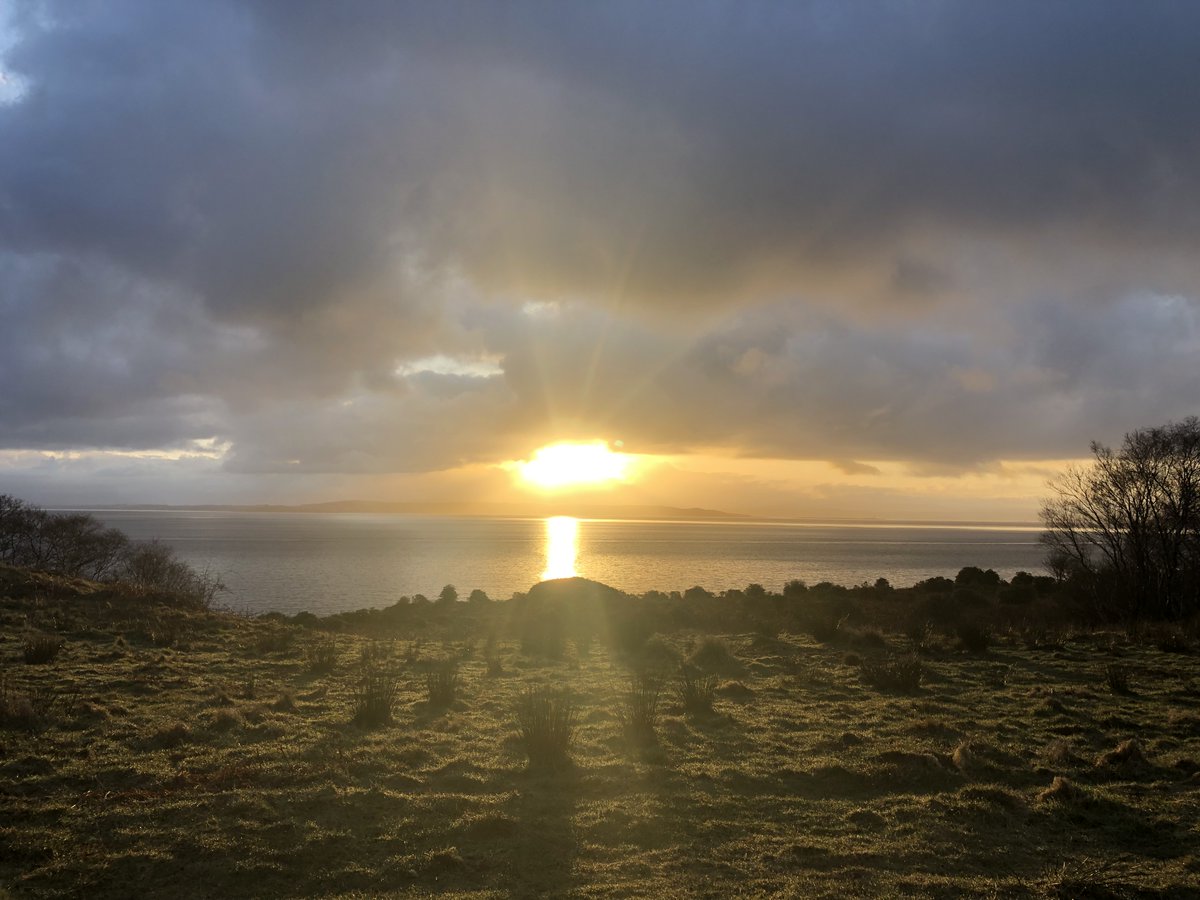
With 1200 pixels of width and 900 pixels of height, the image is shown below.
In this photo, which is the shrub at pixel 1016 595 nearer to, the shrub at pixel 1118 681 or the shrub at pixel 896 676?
the shrub at pixel 1118 681

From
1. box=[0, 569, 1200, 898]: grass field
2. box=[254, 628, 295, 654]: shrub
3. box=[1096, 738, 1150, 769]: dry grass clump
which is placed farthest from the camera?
box=[254, 628, 295, 654]: shrub

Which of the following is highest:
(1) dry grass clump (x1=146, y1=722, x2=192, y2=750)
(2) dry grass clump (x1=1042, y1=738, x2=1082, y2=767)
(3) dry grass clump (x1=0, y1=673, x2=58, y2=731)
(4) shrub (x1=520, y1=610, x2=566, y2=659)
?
(3) dry grass clump (x1=0, y1=673, x2=58, y2=731)

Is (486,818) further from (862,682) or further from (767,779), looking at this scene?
(862,682)

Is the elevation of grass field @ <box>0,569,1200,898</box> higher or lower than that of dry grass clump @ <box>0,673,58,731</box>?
lower

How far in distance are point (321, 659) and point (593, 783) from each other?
9.66m

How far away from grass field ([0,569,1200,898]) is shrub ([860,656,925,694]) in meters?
0.11

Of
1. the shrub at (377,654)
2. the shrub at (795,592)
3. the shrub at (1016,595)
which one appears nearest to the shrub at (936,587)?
the shrub at (1016,595)

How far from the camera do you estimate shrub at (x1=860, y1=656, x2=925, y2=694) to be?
1490 cm

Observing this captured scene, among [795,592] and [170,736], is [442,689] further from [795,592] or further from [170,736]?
[795,592]

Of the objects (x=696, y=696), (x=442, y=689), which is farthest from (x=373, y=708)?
(x=696, y=696)

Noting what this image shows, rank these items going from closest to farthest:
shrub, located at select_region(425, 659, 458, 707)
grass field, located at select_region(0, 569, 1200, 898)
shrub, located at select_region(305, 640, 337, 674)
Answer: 1. grass field, located at select_region(0, 569, 1200, 898)
2. shrub, located at select_region(425, 659, 458, 707)
3. shrub, located at select_region(305, 640, 337, 674)

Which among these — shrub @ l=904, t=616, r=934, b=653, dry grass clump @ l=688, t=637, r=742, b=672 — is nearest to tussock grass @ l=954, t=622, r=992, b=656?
shrub @ l=904, t=616, r=934, b=653

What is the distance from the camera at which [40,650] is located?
14727mm

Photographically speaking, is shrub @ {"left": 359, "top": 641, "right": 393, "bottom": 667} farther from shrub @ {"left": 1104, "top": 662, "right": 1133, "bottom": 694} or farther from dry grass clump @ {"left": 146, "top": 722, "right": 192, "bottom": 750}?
shrub @ {"left": 1104, "top": 662, "right": 1133, "bottom": 694}
